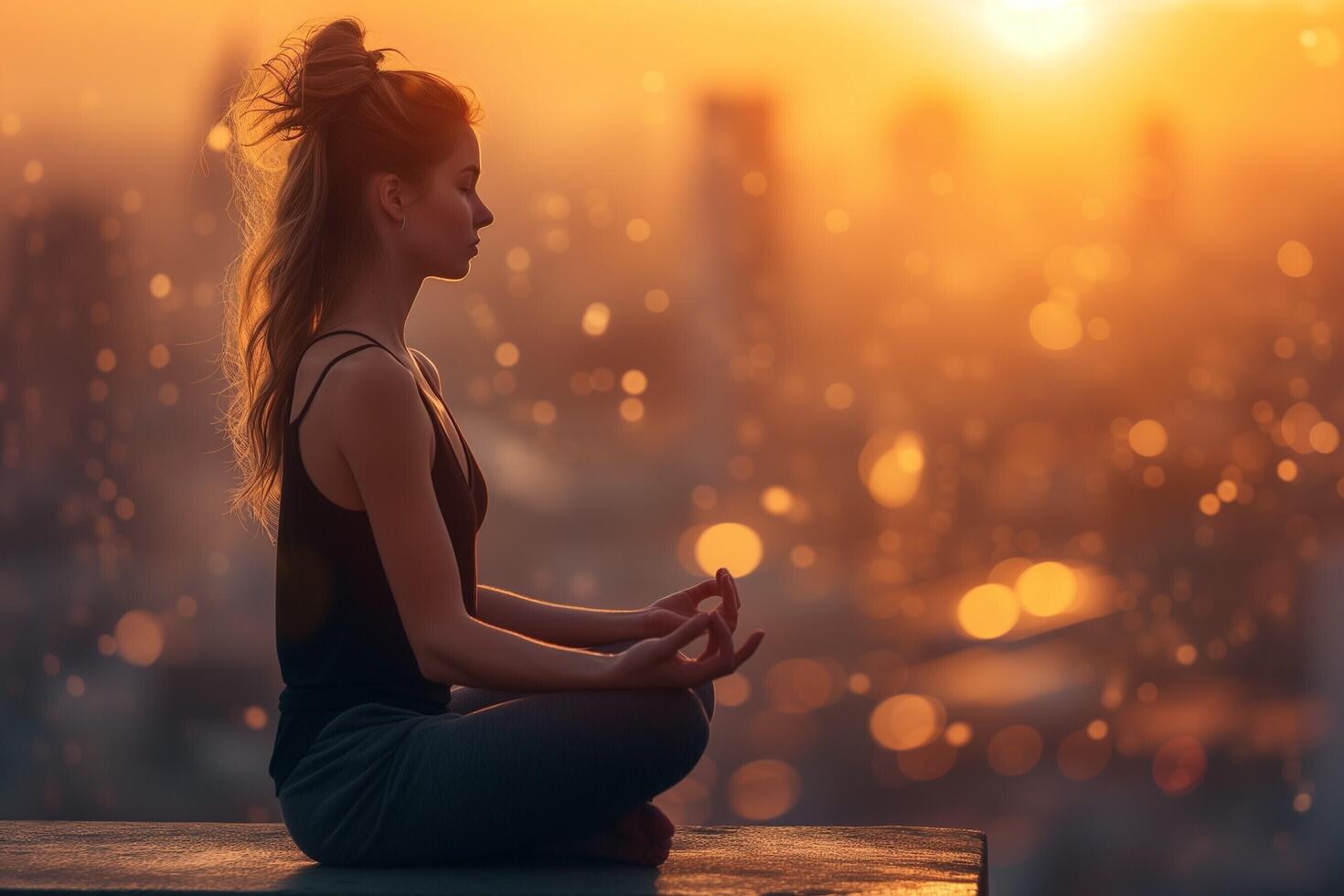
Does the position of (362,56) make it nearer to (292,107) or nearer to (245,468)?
(292,107)

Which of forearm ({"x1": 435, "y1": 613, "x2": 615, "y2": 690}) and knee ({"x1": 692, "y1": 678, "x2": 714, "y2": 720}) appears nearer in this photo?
forearm ({"x1": 435, "y1": 613, "x2": 615, "y2": 690})

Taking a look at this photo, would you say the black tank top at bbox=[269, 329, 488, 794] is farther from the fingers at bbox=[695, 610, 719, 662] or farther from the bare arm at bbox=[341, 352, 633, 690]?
the fingers at bbox=[695, 610, 719, 662]

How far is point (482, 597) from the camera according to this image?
1.44 meters

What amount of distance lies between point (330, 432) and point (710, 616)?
37 centimetres

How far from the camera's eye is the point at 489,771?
1.15 metres

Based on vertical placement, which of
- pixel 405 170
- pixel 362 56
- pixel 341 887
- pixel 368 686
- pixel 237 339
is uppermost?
pixel 362 56

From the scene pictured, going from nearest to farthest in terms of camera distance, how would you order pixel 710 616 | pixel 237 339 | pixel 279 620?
pixel 710 616 → pixel 279 620 → pixel 237 339

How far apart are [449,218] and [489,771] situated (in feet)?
1.71

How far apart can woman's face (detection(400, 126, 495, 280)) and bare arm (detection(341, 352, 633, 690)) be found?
0.18 metres

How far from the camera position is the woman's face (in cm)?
131

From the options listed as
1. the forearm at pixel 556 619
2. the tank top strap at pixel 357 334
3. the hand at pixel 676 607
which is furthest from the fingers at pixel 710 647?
the tank top strap at pixel 357 334

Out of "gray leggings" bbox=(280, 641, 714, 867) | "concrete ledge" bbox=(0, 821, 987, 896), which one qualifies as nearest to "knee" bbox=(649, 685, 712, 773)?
"gray leggings" bbox=(280, 641, 714, 867)

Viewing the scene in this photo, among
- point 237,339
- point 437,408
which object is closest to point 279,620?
point 437,408

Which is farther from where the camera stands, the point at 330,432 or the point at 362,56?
the point at 362,56
